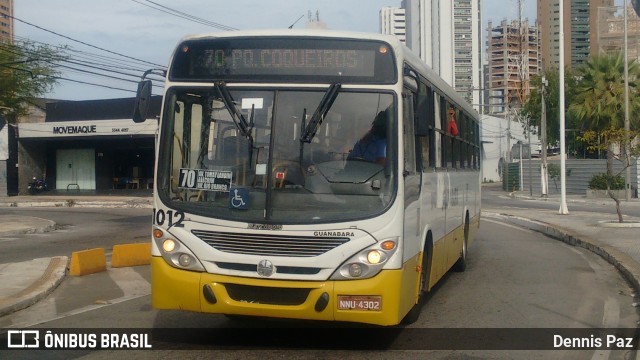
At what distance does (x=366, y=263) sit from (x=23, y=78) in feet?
184

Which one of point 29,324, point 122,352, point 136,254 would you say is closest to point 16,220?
point 136,254

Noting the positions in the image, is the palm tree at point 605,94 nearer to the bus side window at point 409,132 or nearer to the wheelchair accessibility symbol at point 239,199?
the bus side window at point 409,132

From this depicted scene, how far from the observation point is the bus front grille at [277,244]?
669 cm

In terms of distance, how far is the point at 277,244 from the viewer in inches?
265

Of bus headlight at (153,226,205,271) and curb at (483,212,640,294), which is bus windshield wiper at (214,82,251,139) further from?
curb at (483,212,640,294)

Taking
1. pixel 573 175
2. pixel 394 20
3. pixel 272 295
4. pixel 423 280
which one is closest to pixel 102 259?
pixel 423 280

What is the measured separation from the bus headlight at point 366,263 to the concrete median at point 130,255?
8819mm

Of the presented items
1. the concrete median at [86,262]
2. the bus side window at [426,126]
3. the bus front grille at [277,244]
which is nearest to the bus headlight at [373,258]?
the bus front grille at [277,244]

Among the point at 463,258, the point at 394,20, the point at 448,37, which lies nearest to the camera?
the point at 463,258

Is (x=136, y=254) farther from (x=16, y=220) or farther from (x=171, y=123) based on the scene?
(x=16, y=220)

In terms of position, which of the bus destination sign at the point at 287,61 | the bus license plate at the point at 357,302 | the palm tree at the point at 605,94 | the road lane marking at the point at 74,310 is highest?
the palm tree at the point at 605,94

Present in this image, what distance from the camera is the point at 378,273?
673cm

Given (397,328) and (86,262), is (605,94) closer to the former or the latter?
(86,262)

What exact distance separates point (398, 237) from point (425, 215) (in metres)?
1.68
